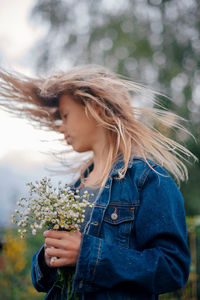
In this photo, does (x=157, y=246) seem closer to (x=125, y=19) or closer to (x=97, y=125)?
(x=97, y=125)

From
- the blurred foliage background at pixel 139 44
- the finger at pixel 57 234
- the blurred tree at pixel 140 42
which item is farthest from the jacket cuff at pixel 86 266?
the blurred tree at pixel 140 42

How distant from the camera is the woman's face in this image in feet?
7.25

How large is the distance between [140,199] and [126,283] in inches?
17.0

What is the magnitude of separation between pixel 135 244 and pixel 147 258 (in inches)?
7.0

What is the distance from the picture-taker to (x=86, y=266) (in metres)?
1.49

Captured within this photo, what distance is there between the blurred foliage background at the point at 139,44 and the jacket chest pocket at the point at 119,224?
4468mm

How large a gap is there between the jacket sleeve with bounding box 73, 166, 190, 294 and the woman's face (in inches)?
30.7

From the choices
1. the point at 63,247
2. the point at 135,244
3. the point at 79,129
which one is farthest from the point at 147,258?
the point at 79,129

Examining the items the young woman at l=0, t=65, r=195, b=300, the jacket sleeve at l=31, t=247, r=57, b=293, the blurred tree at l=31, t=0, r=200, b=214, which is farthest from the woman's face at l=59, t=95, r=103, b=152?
the blurred tree at l=31, t=0, r=200, b=214

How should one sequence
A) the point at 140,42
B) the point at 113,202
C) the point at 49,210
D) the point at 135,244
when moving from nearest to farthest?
the point at 49,210 → the point at 135,244 → the point at 113,202 → the point at 140,42

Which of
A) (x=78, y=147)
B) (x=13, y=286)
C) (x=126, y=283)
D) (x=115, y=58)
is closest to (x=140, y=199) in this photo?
(x=126, y=283)

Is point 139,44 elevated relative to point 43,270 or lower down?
elevated

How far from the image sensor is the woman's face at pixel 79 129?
2.21 meters

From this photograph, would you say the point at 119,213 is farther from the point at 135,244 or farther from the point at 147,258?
the point at 147,258
